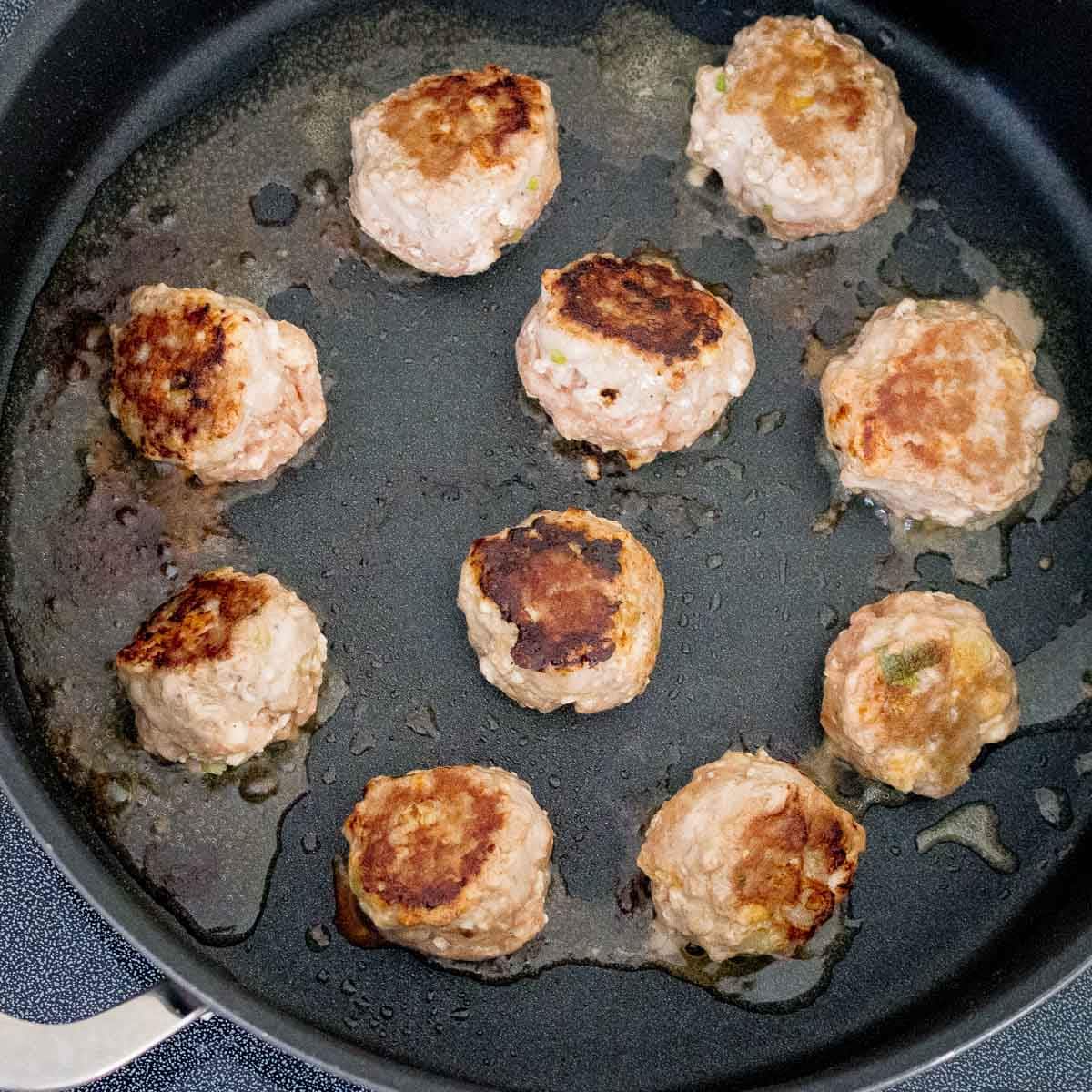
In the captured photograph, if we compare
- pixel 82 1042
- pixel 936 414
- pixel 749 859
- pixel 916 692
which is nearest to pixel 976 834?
pixel 916 692

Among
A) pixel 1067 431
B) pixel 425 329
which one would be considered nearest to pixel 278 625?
pixel 425 329

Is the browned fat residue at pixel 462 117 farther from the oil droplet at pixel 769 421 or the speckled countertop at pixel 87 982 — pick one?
the speckled countertop at pixel 87 982

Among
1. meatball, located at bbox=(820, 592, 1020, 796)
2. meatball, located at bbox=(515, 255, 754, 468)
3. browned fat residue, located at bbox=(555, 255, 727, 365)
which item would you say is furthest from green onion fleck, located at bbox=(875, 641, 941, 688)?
browned fat residue, located at bbox=(555, 255, 727, 365)

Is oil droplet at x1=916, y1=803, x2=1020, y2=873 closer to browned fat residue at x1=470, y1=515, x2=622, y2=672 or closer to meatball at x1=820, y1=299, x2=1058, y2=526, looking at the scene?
meatball at x1=820, y1=299, x2=1058, y2=526

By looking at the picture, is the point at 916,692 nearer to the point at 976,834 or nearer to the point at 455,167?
the point at 976,834

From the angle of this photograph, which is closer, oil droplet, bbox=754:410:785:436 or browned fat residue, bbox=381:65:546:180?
browned fat residue, bbox=381:65:546:180

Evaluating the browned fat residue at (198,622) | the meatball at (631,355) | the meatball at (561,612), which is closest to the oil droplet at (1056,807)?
the meatball at (561,612)
